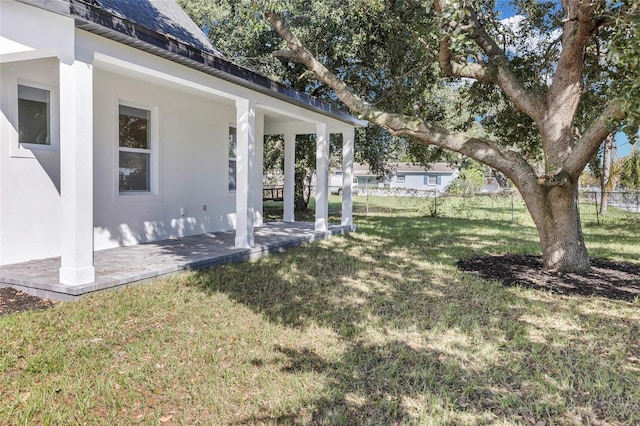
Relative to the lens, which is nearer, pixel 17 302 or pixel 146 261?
pixel 17 302

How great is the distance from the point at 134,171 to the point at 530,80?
310 inches

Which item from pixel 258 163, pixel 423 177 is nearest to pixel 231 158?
pixel 258 163

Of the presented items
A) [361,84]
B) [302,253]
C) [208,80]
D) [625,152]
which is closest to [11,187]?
[208,80]

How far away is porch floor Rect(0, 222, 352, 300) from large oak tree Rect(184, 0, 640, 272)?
123 inches

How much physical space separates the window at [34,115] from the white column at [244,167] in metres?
2.76

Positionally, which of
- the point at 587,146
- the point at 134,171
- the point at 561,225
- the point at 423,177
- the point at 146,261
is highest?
the point at 423,177

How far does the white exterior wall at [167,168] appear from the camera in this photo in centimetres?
680

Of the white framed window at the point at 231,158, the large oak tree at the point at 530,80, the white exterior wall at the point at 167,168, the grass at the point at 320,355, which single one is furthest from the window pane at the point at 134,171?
the large oak tree at the point at 530,80

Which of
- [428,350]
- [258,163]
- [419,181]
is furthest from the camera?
[419,181]

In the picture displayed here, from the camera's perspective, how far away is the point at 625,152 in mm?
23188

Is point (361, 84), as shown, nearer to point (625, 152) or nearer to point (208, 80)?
point (208, 80)

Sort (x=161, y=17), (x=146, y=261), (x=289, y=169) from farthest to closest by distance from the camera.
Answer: (x=289, y=169), (x=161, y=17), (x=146, y=261)

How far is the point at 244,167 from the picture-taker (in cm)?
732

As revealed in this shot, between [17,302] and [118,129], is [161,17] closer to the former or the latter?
[118,129]
